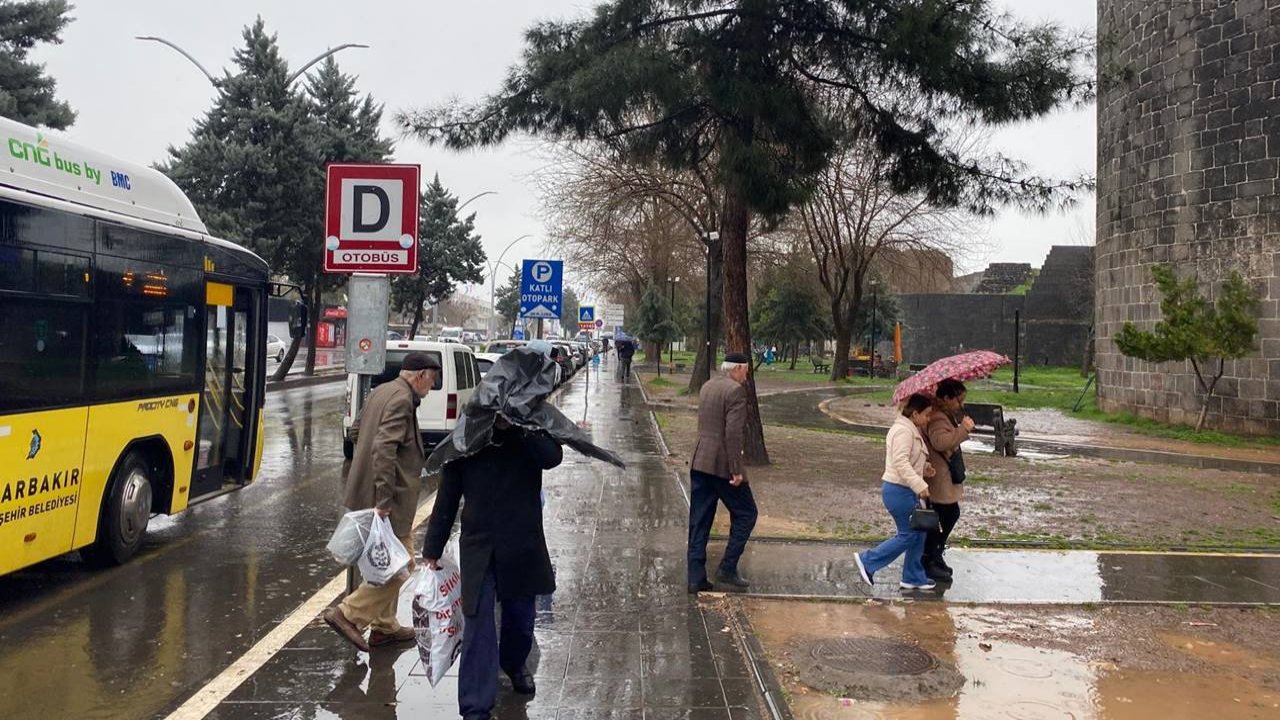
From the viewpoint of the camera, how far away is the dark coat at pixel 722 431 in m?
6.82

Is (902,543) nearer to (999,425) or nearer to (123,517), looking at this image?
(123,517)

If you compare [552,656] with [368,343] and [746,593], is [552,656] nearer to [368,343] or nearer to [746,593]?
[746,593]

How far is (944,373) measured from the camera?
Answer: 7.05 metres

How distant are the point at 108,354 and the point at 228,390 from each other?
2.15 meters

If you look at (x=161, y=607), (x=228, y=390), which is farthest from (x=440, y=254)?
(x=161, y=607)

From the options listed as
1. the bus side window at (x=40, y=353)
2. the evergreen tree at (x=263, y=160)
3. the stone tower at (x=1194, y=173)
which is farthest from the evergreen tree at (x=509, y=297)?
the bus side window at (x=40, y=353)

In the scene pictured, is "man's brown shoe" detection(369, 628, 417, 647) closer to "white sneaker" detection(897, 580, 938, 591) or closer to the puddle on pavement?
the puddle on pavement

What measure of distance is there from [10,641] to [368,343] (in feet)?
9.06

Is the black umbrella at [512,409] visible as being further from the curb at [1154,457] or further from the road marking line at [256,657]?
the curb at [1154,457]

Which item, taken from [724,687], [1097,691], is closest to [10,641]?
[724,687]

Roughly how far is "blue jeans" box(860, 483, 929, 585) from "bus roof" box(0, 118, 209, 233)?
6.22 m

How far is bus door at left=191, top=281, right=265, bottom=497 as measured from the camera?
356 inches

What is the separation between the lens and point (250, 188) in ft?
99.0

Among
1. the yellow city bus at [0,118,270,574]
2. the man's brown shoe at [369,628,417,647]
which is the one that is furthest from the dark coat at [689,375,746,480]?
the yellow city bus at [0,118,270,574]
